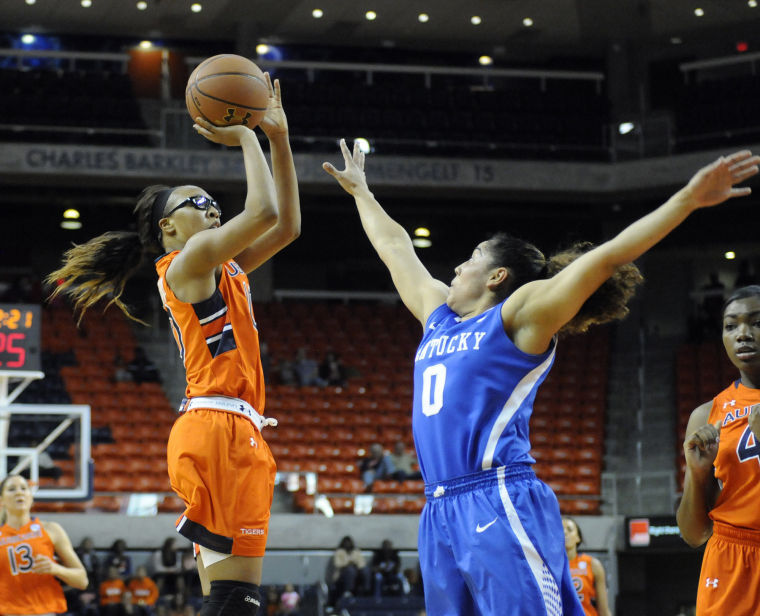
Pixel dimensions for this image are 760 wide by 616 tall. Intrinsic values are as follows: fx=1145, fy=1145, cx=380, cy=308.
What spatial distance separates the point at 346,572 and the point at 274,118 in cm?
961

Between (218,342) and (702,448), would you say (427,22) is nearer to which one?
(218,342)

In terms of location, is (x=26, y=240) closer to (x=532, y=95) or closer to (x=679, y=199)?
(x=532, y=95)

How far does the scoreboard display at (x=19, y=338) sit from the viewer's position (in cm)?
1003

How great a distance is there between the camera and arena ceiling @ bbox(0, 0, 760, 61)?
20.5 m

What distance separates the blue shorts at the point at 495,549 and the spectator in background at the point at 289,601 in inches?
371

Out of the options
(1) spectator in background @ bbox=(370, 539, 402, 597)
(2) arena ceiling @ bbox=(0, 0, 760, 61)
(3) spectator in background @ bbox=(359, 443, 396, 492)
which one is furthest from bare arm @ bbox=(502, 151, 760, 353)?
(2) arena ceiling @ bbox=(0, 0, 760, 61)

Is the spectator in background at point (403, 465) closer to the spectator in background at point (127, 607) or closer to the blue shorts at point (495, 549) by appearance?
the spectator in background at point (127, 607)

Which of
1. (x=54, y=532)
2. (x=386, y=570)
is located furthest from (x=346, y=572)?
(x=54, y=532)

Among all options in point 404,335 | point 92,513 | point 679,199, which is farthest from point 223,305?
point 404,335

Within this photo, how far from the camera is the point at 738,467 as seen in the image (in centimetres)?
441

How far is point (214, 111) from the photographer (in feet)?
15.0

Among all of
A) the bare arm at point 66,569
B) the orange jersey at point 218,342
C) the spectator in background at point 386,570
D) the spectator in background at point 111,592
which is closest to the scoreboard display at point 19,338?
the bare arm at point 66,569

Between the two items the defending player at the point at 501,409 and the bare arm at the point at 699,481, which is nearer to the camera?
the defending player at the point at 501,409

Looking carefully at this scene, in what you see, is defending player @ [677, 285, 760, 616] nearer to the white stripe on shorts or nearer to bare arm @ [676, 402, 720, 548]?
bare arm @ [676, 402, 720, 548]
